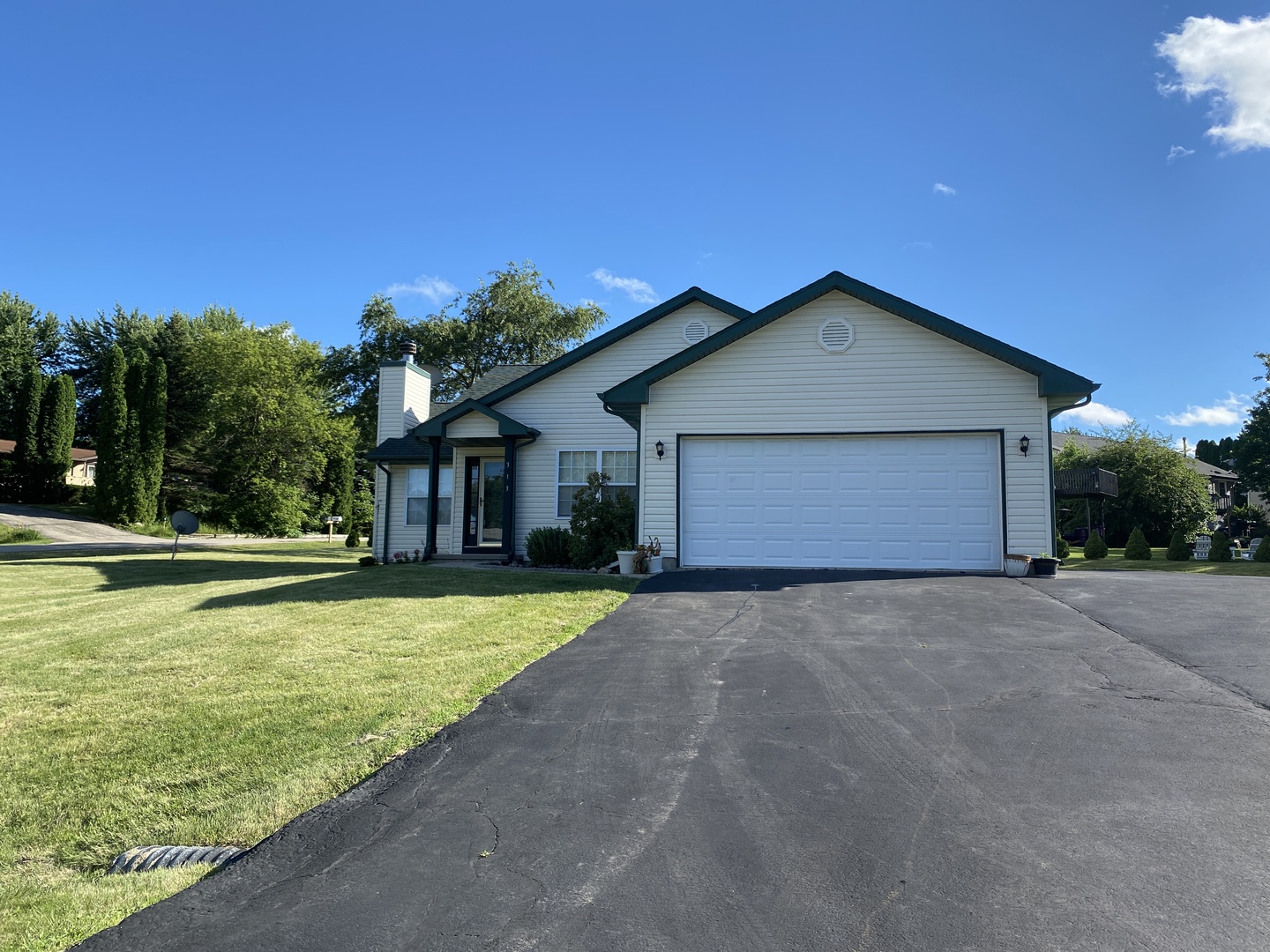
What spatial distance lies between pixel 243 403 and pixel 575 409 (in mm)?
28090

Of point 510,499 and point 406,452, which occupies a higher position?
point 406,452

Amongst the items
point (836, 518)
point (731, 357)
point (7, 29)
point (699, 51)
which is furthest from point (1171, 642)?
point (7, 29)

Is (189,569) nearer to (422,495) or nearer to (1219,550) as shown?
(422,495)

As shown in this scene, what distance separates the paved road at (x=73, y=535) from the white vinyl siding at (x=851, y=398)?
20.7 meters

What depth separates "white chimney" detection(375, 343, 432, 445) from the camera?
60.4 ft

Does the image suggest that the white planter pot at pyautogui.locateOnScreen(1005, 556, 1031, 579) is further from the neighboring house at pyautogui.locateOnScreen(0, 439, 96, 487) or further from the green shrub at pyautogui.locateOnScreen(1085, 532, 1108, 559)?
the neighboring house at pyautogui.locateOnScreen(0, 439, 96, 487)

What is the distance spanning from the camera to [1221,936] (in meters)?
2.42

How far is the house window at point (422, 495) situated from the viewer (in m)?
17.8

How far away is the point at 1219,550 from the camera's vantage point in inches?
870

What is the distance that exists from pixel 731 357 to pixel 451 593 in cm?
647

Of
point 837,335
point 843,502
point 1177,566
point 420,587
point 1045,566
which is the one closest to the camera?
point 420,587

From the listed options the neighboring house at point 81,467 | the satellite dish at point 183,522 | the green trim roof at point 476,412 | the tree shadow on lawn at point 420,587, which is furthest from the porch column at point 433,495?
the neighboring house at point 81,467

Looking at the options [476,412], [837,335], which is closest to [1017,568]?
[837,335]

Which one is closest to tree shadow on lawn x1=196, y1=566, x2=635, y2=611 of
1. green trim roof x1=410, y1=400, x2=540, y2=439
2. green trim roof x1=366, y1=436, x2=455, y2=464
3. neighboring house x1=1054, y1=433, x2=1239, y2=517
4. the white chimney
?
green trim roof x1=410, y1=400, x2=540, y2=439
